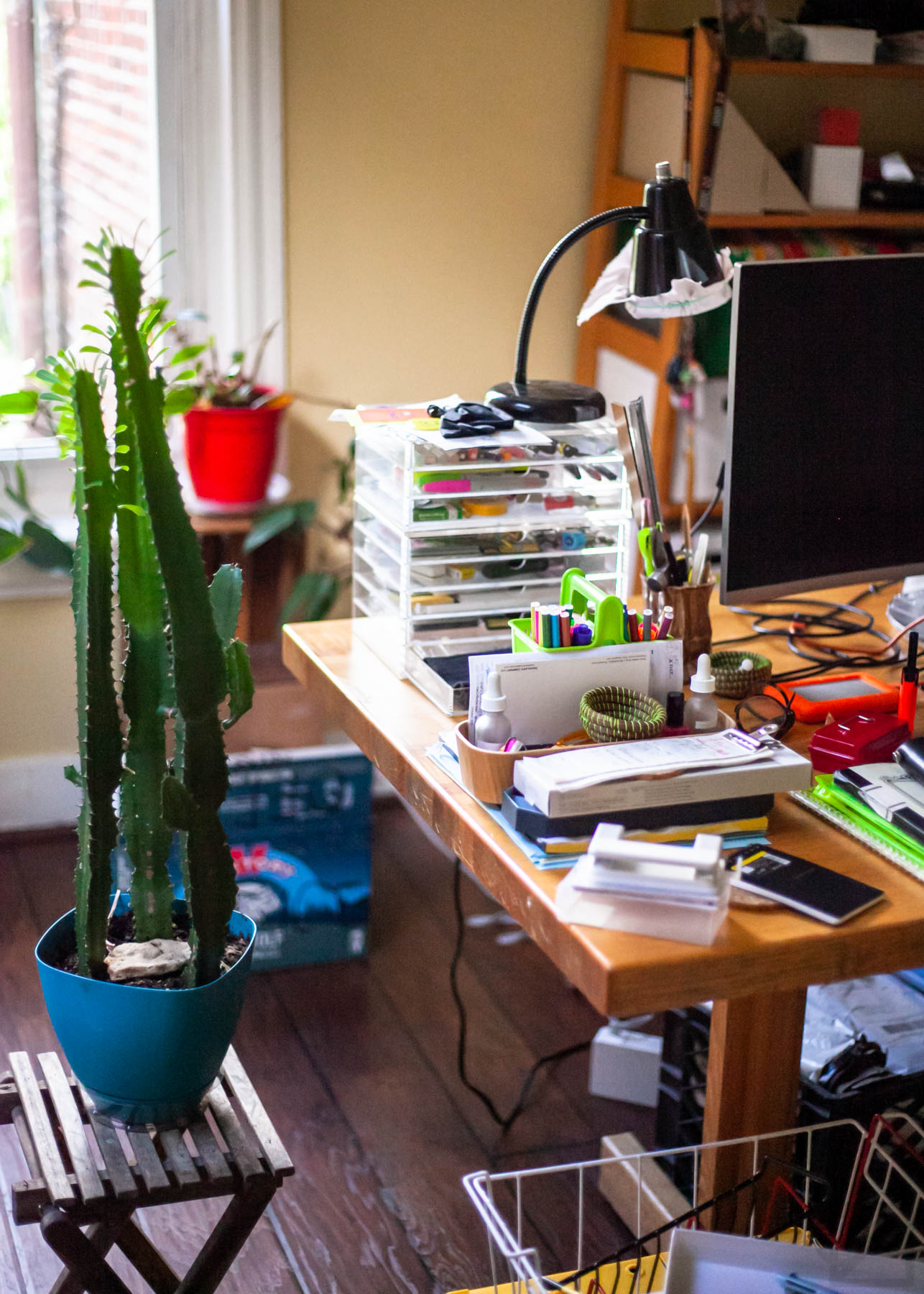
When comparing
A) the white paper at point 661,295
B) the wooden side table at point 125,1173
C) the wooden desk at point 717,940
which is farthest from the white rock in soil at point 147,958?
the white paper at point 661,295

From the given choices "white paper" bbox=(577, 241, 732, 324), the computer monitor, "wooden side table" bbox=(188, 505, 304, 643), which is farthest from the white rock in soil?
"wooden side table" bbox=(188, 505, 304, 643)

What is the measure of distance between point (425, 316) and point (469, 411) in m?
1.28

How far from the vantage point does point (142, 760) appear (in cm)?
144

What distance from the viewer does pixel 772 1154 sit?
1482 millimetres

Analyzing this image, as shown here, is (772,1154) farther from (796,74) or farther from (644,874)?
(796,74)

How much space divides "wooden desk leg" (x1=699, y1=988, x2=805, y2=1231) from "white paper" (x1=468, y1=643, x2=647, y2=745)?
345mm

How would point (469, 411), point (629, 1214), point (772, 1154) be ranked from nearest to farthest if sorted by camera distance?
point (772, 1154), point (469, 411), point (629, 1214)

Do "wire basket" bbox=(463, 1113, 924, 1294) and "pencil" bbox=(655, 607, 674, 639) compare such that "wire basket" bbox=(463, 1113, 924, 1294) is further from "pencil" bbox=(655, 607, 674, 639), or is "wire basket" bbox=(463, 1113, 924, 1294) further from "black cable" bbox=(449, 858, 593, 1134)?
"pencil" bbox=(655, 607, 674, 639)

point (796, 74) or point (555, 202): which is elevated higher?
point (796, 74)

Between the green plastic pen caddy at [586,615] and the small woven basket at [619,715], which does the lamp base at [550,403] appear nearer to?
the green plastic pen caddy at [586,615]

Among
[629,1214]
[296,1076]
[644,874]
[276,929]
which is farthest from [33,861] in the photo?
[644,874]

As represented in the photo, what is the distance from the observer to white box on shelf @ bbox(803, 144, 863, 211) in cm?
270

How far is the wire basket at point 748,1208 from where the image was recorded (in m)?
1.38

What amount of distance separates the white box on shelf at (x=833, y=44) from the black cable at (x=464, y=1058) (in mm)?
1586
